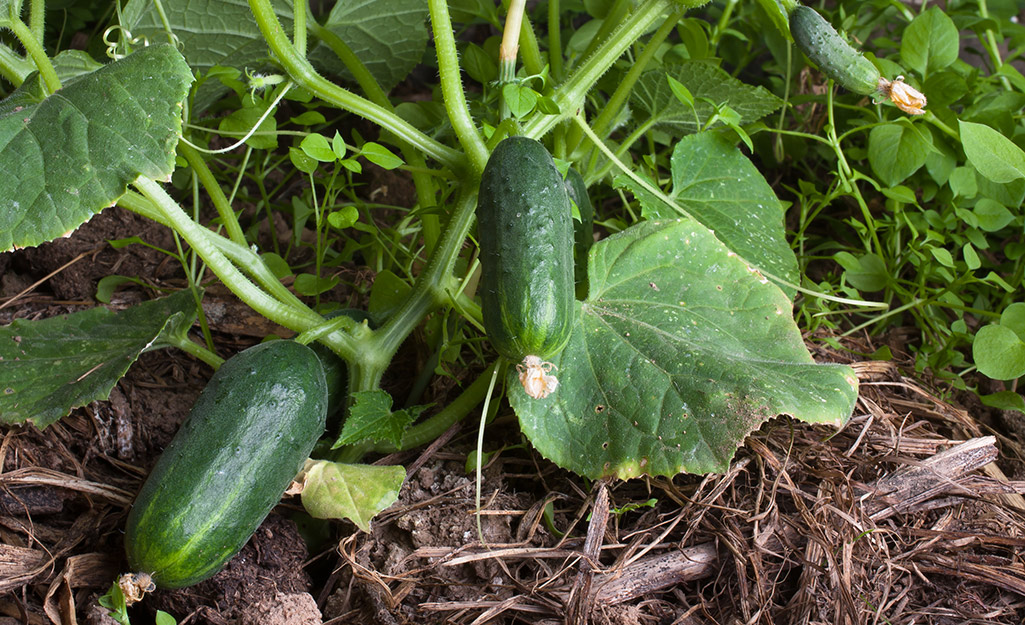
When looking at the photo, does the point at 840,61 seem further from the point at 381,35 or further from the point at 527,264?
the point at 381,35

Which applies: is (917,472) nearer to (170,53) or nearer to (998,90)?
(998,90)

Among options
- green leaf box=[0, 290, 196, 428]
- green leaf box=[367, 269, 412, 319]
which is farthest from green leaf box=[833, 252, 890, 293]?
green leaf box=[0, 290, 196, 428]

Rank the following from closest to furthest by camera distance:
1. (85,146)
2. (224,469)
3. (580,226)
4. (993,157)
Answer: (85,146) → (224,469) → (580,226) → (993,157)

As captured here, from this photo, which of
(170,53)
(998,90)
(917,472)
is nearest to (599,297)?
(917,472)

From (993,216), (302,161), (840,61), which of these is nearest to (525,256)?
(302,161)

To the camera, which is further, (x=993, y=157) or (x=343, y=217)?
(x=993, y=157)
